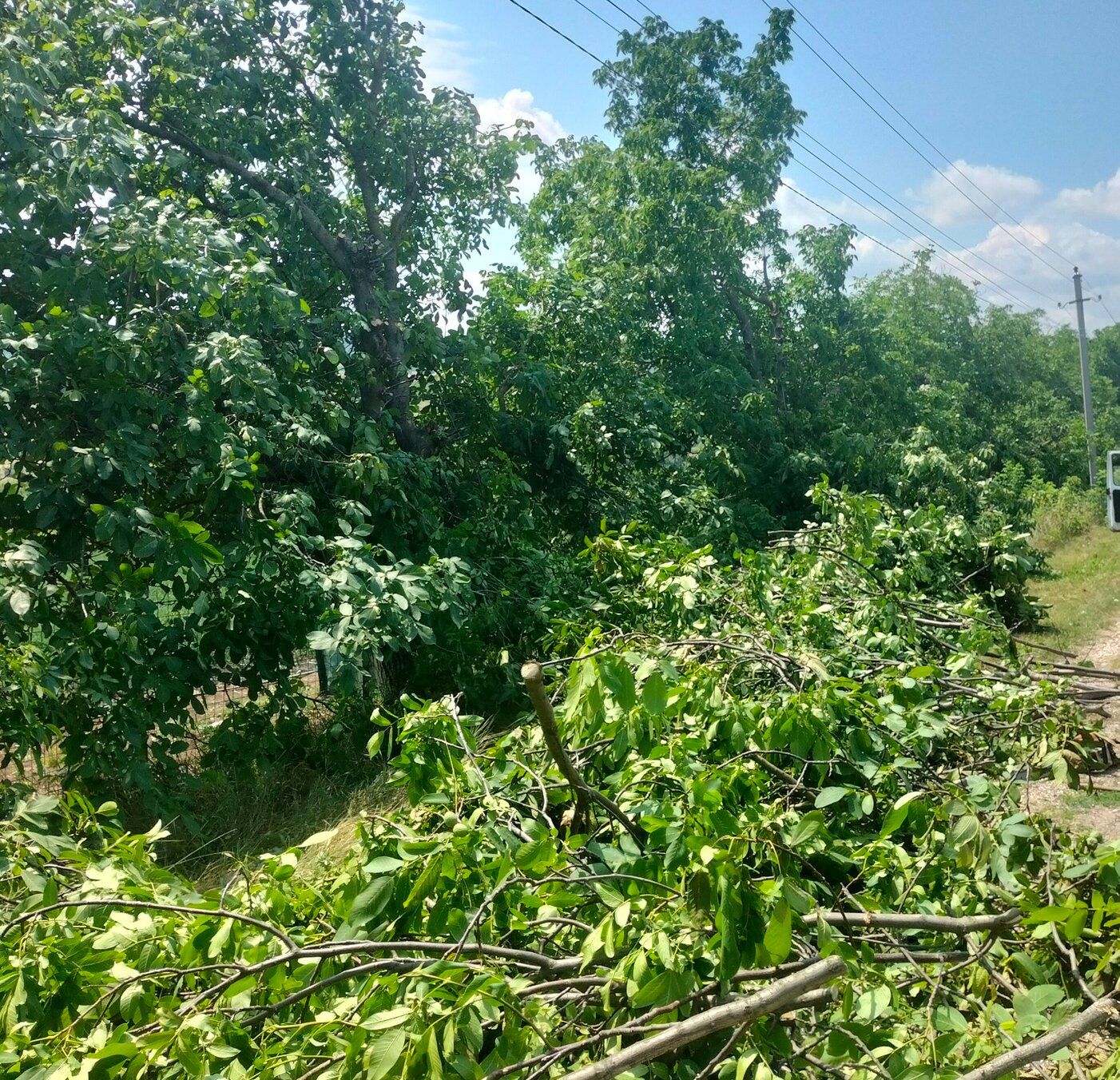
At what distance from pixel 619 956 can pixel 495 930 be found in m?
0.27

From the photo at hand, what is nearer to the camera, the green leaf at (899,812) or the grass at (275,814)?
the green leaf at (899,812)

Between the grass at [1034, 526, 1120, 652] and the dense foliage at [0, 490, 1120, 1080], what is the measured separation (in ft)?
23.2

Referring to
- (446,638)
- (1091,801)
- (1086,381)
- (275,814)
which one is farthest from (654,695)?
(1086,381)

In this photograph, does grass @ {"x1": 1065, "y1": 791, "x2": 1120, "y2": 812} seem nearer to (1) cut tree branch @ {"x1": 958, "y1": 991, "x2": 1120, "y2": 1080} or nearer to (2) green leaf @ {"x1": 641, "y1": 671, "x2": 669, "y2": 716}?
(1) cut tree branch @ {"x1": 958, "y1": 991, "x2": 1120, "y2": 1080}

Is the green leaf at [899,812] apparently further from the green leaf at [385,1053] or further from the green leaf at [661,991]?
the green leaf at [385,1053]

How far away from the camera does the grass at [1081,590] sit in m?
9.67

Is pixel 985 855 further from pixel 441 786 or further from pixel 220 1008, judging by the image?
pixel 220 1008

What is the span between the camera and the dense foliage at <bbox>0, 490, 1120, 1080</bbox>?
1.59 metres

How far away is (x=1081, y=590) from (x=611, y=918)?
12.8m

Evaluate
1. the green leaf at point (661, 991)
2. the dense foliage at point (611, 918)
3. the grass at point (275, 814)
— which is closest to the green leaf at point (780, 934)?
the dense foliage at point (611, 918)

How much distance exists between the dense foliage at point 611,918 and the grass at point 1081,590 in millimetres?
7079

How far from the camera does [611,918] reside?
65.6 inches

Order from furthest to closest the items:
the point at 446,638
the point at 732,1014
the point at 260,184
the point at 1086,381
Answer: the point at 1086,381 → the point at 260,184 → the point at 446,638 → the point at 732,1014

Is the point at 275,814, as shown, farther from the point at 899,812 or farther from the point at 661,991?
the point at 661,991
